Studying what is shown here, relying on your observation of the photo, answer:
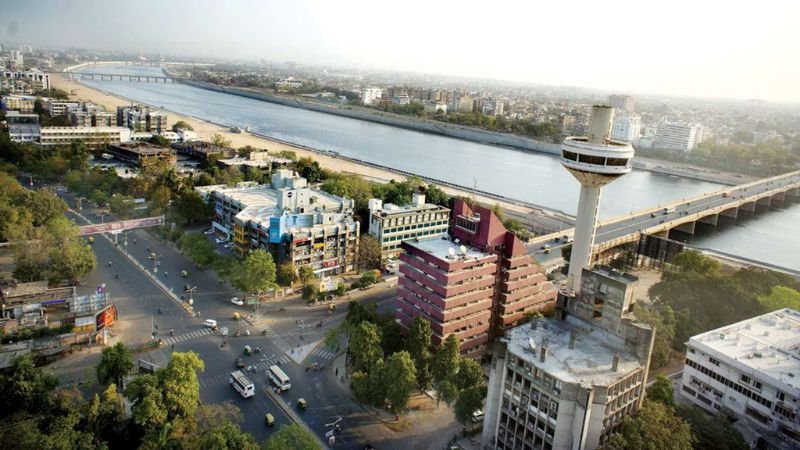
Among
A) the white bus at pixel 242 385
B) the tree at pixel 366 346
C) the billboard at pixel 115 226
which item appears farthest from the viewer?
the billboard at pixel 115 226

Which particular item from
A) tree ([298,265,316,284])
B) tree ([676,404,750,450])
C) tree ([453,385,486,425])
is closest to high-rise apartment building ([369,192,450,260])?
tree ([298,265,316,284])

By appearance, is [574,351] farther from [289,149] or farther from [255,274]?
[289,149]

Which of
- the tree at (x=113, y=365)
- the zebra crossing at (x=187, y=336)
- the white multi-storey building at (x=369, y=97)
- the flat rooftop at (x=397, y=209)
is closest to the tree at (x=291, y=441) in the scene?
the tree at (x=113, y=365)

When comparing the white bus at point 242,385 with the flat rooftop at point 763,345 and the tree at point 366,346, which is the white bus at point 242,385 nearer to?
the tree at point 366,346

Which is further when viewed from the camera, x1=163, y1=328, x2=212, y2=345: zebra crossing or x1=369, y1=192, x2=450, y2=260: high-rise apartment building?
x1=369, y1=192, x2=450, y2=260: high-rise apartment building

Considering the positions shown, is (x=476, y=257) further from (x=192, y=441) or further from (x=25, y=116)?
(x=25, y=116)

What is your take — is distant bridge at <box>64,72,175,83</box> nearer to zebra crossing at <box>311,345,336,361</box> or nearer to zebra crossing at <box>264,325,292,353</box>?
zebra crossing at <box>264,325,292,353</box>

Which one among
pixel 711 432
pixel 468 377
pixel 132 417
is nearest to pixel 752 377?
pixel 711 432
